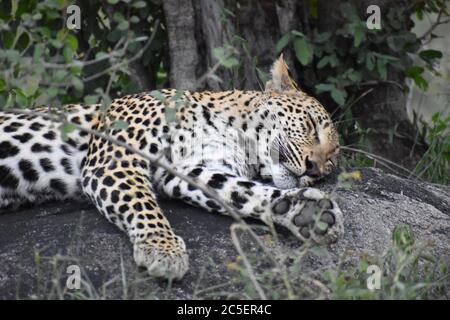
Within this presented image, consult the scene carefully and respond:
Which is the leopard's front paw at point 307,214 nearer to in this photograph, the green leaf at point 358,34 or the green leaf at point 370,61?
the green leaf at point 358,34

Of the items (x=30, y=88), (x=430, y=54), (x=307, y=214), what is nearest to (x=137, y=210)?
(x=307, y=214)

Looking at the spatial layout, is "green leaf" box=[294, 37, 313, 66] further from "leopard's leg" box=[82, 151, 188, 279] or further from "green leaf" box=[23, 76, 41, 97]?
"leopard's leg" box=[82, 151, 188, 279]

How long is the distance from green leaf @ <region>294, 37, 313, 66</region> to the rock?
1.41 meters

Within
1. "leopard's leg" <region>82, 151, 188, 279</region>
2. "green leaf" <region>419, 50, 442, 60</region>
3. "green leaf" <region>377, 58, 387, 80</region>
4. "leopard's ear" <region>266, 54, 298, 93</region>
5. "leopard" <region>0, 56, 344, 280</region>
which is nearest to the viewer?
"leopard's leg" <region>82, 151, 188, 279</region>

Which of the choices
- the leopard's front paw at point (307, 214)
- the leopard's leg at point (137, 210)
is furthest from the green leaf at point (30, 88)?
the leopard's front paw at point (307, 214)

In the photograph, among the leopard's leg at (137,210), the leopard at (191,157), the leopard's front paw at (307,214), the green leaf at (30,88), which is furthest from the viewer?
the green leaf at (30,88)

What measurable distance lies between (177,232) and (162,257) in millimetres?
699

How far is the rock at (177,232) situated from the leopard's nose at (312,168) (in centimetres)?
18

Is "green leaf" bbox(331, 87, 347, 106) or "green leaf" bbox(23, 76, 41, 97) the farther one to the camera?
"green leaf" bbox(331, 87, 347, 106)

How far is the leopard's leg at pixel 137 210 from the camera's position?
5.76m

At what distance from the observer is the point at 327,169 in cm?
723

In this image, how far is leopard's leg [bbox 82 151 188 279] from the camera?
227 inches

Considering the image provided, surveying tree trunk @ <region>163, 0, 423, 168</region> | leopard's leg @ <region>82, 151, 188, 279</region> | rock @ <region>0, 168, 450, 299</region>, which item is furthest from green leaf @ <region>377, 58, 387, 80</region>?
leopard's leg @ <region>82, 151, 188, 279</region>

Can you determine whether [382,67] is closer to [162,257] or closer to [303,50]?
[303,50]
